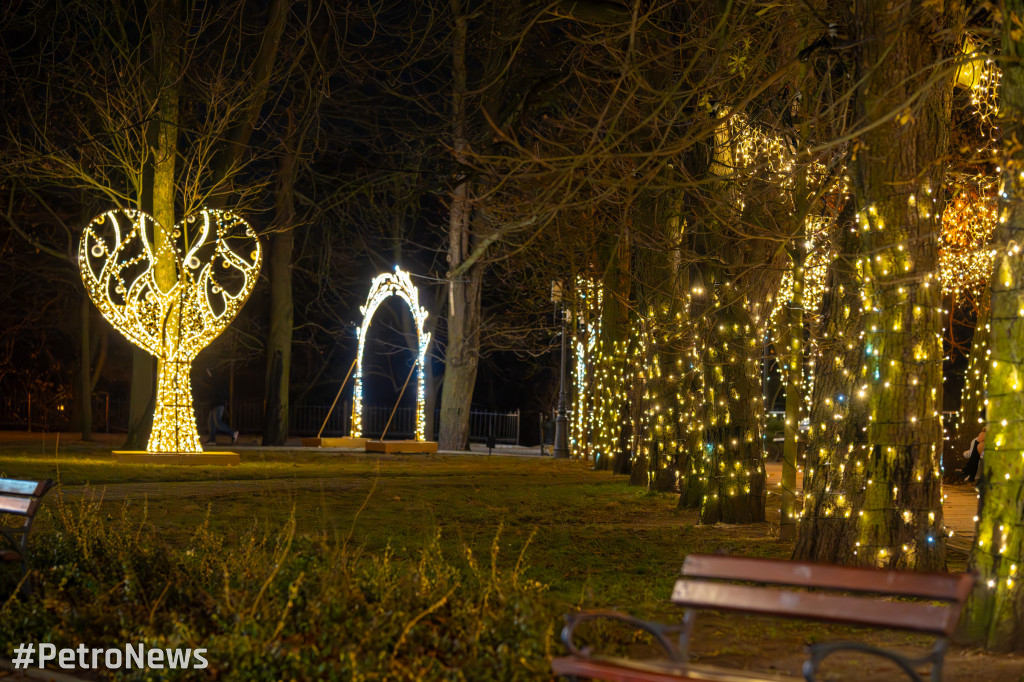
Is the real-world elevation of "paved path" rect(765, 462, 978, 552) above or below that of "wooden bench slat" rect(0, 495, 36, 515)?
below

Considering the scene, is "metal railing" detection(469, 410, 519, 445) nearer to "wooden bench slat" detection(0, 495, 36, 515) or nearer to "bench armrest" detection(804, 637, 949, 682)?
"wooden bench slat" detection(0, 495, 36, 515)

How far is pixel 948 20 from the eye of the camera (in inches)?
368

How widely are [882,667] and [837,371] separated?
4.50 metres

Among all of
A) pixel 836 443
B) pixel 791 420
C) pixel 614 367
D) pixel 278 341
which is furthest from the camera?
pixel 278 341

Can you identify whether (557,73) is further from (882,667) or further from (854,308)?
(882,667)

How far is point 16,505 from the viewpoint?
315 inches

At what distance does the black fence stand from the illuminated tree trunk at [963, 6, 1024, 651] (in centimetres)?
3263

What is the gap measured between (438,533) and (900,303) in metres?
3.88

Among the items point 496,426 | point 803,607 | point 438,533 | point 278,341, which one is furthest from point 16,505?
point 496,426

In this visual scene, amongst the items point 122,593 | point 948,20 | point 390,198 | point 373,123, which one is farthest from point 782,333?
point 390,198

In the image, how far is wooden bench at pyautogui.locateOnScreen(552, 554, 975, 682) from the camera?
4.65 meters

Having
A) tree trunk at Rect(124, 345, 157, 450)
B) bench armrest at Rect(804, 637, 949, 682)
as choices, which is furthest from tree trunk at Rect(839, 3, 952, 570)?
tree trunk at Rect(124, 345, 157, 450)

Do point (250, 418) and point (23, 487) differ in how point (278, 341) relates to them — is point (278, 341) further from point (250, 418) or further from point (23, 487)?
point (23, 487)

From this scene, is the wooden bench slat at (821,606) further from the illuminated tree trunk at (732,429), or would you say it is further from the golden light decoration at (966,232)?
the golden light decoration at (966,232)
